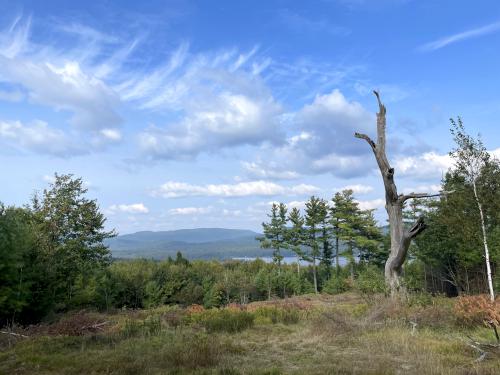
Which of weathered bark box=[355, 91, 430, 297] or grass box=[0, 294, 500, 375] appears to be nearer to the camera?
grass box=[0, 294, 500, 375]

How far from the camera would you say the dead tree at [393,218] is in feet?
46.0

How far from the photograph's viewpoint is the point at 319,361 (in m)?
7.38

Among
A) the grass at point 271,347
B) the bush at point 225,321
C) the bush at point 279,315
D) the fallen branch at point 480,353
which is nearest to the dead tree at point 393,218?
the grass at point 271,347

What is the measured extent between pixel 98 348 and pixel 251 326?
4512 millimetres

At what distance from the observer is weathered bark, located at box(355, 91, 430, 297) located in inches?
551

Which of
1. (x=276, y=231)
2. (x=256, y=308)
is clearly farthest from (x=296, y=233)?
(x=256, y=308)

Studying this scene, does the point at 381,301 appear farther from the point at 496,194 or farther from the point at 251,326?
the point at 496,194

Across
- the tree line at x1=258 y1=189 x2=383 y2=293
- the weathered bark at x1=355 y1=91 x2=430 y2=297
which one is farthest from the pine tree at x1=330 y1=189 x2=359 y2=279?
the weathered bark at x1=355 y1=91 x2=430 y2=297

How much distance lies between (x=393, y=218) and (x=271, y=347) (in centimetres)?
766

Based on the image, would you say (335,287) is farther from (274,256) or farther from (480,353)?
(480,353)

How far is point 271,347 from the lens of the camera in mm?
9203

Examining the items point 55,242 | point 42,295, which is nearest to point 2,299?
point 42,295

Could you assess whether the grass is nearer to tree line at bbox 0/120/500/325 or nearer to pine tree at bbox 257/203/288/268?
tree line at bbox 0/120/500/325

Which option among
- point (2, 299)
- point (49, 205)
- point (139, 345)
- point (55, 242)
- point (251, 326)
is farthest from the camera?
point (49, 205)
